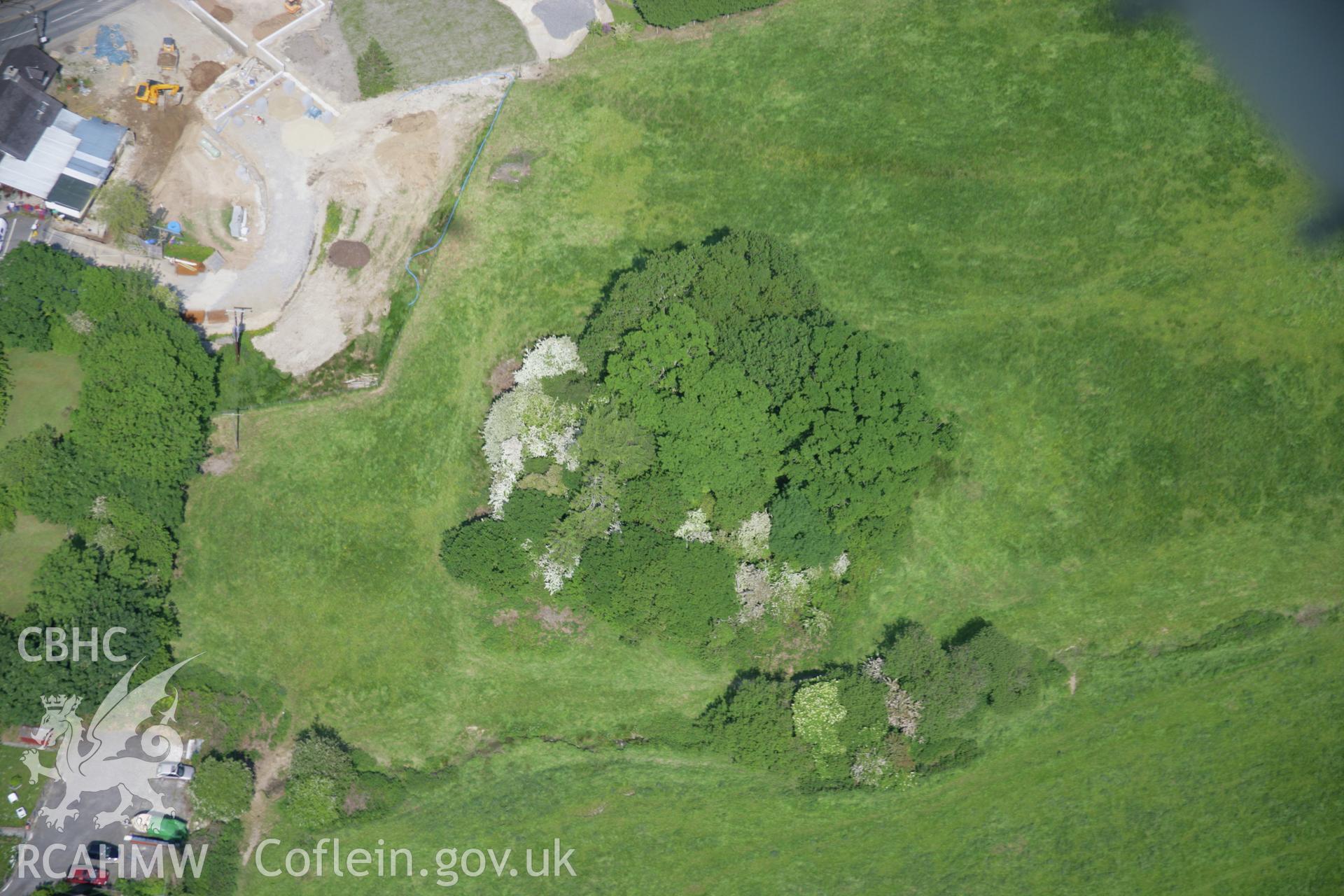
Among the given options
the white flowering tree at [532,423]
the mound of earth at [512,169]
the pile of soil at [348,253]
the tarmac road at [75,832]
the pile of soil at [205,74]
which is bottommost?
the tarmac road at [75,832]

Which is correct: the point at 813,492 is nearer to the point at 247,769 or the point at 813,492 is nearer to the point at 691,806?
the point at 691,806

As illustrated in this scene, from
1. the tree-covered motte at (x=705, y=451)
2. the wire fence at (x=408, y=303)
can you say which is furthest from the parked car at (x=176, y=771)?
the wire fence at (x=408, y=303)

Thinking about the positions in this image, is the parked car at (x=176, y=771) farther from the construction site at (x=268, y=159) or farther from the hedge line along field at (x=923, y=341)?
the construction site at (x=268, y=159)

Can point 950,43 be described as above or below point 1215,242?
above

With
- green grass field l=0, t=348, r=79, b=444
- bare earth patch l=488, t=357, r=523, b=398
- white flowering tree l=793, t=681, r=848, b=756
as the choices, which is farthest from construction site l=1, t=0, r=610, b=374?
white flowering tree l=793, t=681, r=848, b=756

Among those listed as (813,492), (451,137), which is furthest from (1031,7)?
(451,137)

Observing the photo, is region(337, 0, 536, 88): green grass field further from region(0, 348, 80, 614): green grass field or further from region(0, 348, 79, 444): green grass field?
region(0, 348, 80, 614): green grass field
